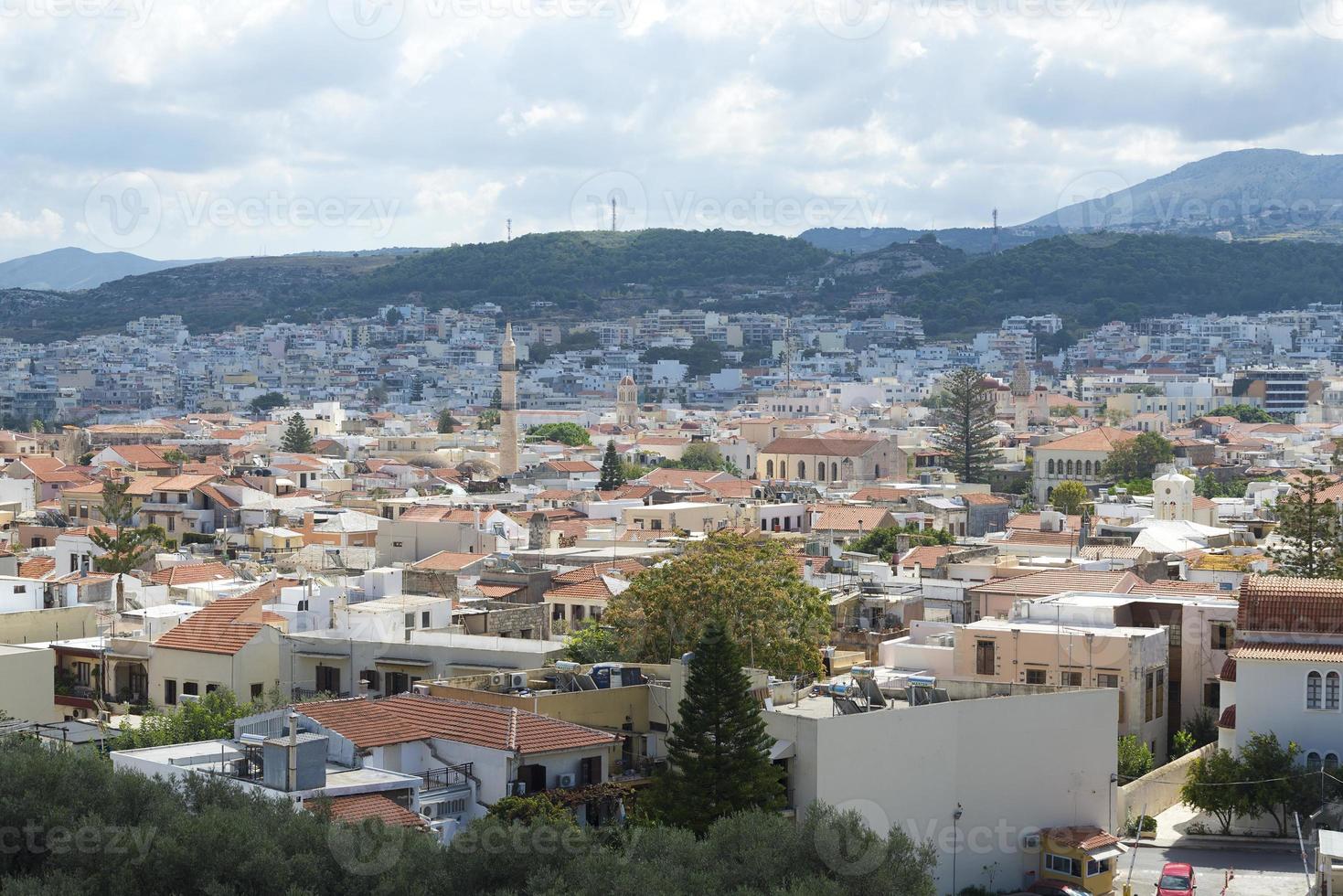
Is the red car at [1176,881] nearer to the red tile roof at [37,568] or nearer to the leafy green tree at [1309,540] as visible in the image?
the leafy green tree at [1309,540]

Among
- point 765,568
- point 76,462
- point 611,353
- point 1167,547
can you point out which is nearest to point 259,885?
point 765,568

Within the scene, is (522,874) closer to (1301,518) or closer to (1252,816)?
(1252,816)

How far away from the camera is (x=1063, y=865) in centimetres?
1862

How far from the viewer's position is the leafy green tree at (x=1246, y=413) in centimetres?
11512

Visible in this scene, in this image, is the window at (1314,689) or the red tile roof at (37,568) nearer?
the window at (1314,689)

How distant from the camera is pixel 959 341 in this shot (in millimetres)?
193000

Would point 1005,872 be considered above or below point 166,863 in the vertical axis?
below

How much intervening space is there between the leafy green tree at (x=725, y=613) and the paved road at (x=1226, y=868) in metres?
4.42

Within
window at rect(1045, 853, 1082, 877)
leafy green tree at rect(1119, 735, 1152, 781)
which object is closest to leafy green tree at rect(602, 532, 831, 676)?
leafy green tree at rect(1119, 735, 1152, 781)

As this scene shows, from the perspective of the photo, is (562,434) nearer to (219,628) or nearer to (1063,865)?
(219,628)

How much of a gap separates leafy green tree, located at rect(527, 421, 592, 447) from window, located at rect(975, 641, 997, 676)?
76.3 m

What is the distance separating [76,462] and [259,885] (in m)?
67.8

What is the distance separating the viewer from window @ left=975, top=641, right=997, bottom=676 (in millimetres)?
23422

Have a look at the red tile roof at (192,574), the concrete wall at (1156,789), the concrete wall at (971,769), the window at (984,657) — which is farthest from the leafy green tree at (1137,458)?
the concrete wall at (971,769)
